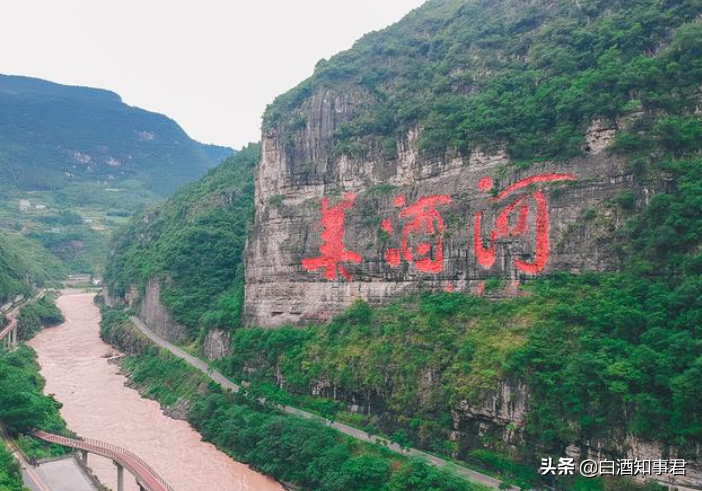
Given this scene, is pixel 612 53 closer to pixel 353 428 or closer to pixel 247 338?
pixel 353 428

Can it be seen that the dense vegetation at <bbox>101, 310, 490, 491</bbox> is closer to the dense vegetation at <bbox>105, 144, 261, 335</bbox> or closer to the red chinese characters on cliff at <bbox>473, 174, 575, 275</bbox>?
the dense vegetation at <bbox>105, 144, 261, 335</bbox>

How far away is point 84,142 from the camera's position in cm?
14200

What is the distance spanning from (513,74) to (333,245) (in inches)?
560

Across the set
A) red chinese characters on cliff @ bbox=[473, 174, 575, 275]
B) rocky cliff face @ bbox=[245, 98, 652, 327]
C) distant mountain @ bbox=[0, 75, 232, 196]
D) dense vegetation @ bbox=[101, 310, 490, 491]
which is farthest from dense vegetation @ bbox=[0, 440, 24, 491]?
distant mountain @ bbox=[0, 75, 232, 196]

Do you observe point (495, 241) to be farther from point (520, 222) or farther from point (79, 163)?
point (79, 163)

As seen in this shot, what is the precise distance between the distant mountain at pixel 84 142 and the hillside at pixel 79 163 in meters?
0.21

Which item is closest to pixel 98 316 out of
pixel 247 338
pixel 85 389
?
pixel 85 389

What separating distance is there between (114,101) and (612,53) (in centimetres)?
16516

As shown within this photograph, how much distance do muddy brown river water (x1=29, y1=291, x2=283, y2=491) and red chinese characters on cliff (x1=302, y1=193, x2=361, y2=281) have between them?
12073 mm

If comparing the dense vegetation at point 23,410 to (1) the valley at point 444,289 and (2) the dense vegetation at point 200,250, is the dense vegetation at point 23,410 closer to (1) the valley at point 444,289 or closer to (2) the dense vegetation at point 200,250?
(1) the valley at point 444,289

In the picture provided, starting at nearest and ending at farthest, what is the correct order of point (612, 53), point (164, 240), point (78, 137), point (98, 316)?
point (612, 53), point (164, 240), point (98, 316), point (78, 137)

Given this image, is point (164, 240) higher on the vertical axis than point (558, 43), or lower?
lower

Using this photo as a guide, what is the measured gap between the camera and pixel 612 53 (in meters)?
28.2

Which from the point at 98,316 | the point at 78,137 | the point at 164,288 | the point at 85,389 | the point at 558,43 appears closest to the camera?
the point at 558,43
